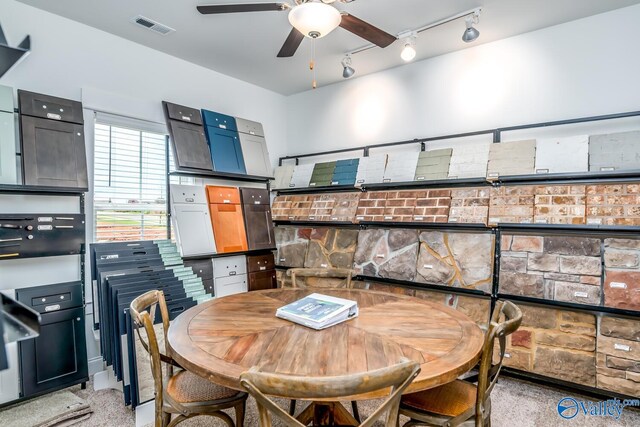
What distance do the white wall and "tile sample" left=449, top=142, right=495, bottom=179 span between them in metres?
0.35

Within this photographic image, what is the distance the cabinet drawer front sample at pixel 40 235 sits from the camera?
237 cm

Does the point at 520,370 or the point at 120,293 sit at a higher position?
the point at 120,293

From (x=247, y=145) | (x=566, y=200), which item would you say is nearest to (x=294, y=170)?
(x=247, y=145)

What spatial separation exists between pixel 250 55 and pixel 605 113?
3.25 metres

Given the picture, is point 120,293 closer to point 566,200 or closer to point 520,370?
point 520,370

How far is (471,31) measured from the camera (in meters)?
2.68

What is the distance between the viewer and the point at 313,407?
1.72m

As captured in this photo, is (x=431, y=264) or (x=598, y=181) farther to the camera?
(x=431, y=264)

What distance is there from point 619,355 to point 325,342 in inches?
88.3

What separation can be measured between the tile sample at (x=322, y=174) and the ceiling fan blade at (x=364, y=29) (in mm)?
1730

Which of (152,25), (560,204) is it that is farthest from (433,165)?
(152,25)

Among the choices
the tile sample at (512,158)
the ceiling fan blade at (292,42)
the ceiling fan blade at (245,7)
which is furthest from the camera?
the tile sample at (512,158)

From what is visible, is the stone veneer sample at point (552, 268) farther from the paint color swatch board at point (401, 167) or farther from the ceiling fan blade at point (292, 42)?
the ceiling fan blade at point (292, 42)

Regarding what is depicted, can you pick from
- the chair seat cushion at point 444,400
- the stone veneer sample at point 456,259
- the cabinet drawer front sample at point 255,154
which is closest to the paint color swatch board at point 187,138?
the cabinet drawer front sample at point 255,154
